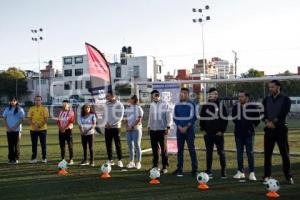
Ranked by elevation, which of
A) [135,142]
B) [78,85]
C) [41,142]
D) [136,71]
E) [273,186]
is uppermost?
[136,71]

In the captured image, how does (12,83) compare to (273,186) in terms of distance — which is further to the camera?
(12,83)

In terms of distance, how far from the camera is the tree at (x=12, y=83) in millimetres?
75812

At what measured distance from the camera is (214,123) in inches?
409

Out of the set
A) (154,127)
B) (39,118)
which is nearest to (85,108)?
(39,118)

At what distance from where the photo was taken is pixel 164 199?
8.41m

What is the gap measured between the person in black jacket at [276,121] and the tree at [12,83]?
7077 centimetres

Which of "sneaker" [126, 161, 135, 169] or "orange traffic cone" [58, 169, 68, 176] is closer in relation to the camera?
"orange traffic cone" [58, 169, 68, 176]

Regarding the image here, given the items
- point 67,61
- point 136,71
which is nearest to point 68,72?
point 67,61

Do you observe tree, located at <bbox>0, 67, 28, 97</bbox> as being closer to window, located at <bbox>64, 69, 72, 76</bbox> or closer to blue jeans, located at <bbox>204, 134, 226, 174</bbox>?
window, located at <bbox>64, 69, 72, 76</bbox>

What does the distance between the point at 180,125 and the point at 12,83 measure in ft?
229

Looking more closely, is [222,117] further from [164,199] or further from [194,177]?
[164,199]

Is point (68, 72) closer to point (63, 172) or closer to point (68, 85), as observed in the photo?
point (68, 85)

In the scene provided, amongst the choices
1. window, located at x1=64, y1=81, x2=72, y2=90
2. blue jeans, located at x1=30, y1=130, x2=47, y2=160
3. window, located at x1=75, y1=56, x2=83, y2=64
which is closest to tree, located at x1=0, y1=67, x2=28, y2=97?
window, located at x1=64, y1=81, x2=72, y2=90

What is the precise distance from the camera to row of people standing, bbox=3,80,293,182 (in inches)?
378
